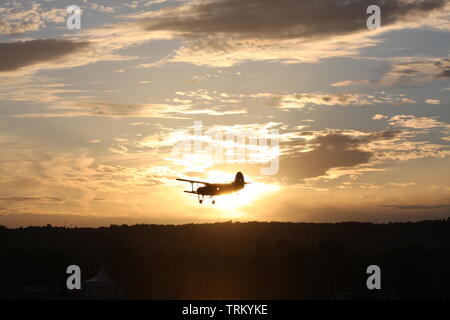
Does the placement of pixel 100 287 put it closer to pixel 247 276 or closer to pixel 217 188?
pixel 247 276

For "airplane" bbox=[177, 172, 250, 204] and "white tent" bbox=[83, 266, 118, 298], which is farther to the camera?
"white tent" bbox=[83, 266, 118, 298]

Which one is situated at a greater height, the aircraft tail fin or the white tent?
the aircraft tail fin

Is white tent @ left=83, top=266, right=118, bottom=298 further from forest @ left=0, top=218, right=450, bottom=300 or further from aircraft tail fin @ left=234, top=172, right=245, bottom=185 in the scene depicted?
aircraft tail fin @ left=234, top=172, right=245, bottom=185

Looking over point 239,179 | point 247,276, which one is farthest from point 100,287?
point 239,179

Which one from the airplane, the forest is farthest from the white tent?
the airplane

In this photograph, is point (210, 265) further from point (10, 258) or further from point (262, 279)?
point (10, 258)

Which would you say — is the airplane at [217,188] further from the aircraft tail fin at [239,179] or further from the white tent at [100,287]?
the white tent at [100,287]

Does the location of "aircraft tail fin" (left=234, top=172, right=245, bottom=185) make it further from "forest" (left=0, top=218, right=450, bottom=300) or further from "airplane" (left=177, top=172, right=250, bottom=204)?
"forest" (left=0, top=218, right=450, bottom=300)

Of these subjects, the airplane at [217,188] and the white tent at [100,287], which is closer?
the airplane at [217,188]

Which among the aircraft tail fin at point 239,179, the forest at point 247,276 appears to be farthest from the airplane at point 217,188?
the forest at point 247,276
